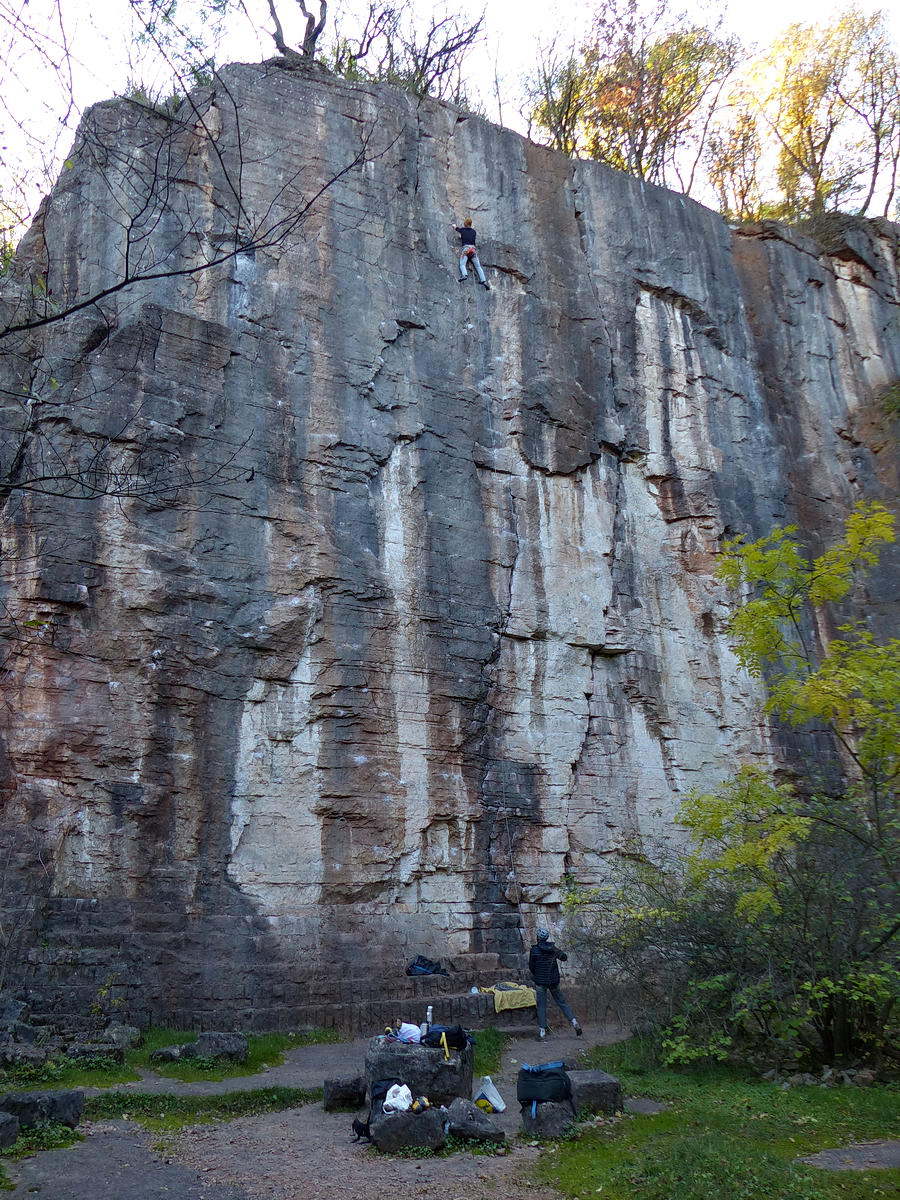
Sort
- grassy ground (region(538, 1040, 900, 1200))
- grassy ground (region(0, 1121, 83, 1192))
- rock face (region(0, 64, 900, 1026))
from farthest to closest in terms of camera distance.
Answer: rock face (region(0, 64, 900, 1026)) < grassy ground (region(0, 1121, 83, 1192)) < grassy ground (region(538, 1040, 900, 1200))

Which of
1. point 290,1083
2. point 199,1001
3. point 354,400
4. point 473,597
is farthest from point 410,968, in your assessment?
point 354,400

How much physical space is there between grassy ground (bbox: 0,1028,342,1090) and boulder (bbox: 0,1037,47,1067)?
0.06 meters

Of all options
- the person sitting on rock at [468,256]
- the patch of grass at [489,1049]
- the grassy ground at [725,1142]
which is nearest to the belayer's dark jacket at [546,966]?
the patch of grass at [489,1049]

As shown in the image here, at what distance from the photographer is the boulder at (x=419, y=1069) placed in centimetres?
736

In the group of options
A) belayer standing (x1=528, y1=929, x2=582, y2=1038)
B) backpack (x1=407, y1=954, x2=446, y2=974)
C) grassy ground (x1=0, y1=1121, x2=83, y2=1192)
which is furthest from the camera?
backpack (x1=407, y1=954, x2=446, y2=974)

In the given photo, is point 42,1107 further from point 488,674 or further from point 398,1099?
point 488,674

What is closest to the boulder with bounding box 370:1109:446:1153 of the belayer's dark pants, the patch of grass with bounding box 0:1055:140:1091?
the patch of grass with bounding box 0:1055:140:1091

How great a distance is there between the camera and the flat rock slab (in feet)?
21.0

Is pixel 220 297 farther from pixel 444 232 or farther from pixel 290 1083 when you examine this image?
pixel 290 1083

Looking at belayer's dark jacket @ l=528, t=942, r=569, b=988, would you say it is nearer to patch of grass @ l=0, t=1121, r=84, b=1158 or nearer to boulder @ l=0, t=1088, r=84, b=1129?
boulder @ l=0, t=1088, r=84, b=1129

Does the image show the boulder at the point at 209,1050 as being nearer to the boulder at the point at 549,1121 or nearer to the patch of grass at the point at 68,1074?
the patch of grass at the point at 68,1074

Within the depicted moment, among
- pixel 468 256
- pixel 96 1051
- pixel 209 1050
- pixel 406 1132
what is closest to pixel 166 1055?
pixel 209 1050

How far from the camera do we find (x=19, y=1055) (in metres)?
8.52

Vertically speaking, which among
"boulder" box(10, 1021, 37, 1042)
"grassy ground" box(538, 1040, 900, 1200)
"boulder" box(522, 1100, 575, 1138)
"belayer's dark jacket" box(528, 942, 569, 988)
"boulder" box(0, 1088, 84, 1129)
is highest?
"belayer's dark jacket" box(528, 942, 569, 988)
